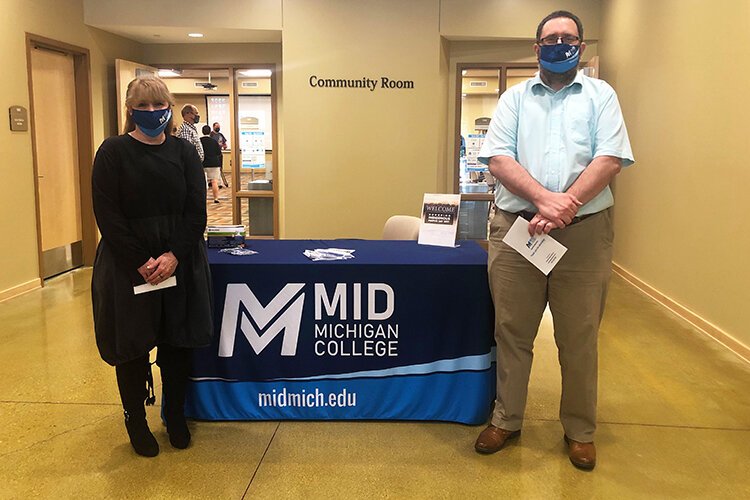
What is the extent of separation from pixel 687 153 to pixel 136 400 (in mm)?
4378

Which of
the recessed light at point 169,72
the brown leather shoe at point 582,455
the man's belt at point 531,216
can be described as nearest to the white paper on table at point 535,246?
the man's belt at point 531,216

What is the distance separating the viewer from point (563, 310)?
265 centimetres

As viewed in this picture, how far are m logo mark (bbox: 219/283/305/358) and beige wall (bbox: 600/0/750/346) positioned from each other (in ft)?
9.63

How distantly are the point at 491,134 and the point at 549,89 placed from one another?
0.93ft

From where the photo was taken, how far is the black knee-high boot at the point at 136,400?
106 inches

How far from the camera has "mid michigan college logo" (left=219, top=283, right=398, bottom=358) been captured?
297 centimetres

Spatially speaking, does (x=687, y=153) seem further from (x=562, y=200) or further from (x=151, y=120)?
(x=151, y=120)

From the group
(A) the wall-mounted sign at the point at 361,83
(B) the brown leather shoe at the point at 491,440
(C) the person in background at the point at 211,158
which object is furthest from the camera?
(C) the person in background at the point at 211,158

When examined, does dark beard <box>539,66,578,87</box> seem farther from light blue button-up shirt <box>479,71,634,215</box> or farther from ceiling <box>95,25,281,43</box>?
ceiling <box>95,25,281,43</box>

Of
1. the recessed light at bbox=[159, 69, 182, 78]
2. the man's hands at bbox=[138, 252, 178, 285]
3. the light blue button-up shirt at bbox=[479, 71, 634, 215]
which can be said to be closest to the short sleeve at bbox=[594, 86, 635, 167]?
the light blue button-up shirt at bbox=[479, 71, 634, 215]

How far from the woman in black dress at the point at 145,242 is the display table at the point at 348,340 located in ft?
0.96

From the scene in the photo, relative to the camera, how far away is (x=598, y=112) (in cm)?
255

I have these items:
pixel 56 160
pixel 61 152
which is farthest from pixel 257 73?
pixel 56 160

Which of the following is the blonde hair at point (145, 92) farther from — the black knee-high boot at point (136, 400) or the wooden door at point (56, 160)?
the wooden door at point (56, 160)
